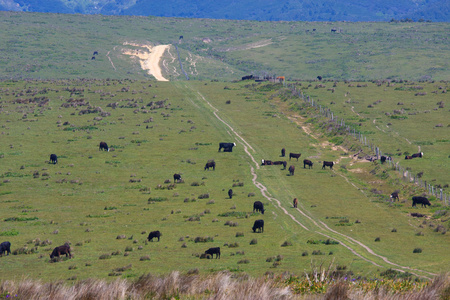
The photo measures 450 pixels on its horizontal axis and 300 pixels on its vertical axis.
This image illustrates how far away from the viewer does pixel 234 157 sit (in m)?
58.6

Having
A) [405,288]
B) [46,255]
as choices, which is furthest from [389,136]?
[405,288]

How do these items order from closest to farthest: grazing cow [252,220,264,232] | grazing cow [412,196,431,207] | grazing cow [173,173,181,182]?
grazing cow [252,220,264,232], grazing cow [412,196,431,207], grazing cow [173,173,181,182]

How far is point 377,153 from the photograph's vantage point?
56125mm

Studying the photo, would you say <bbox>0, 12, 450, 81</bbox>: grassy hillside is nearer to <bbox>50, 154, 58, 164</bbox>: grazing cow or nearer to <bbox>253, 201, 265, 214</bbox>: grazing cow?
<bbox>50, 154, 58, 164</bbox>: grazing cow

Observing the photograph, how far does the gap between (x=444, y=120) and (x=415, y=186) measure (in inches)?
1195

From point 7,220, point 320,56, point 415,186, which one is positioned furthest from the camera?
point 320,56

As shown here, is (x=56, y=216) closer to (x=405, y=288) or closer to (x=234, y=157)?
(x=234, y=157)

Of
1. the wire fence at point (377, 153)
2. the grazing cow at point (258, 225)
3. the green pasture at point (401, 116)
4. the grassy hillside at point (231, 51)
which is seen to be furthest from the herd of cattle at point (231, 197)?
the grassy hillside at point (231, 51)

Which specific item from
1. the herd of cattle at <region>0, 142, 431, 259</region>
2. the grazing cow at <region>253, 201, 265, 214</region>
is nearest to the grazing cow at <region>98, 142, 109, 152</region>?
the herd of cattle at <region>0, 142, 431, 259</region>

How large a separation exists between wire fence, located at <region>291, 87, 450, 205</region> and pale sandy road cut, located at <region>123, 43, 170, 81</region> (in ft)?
200

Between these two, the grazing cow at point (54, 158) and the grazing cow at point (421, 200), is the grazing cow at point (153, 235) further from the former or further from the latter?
the grazing cow at point (54, 158)

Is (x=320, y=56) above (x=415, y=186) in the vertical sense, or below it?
above

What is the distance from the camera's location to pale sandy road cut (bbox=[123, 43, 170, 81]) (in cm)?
14338

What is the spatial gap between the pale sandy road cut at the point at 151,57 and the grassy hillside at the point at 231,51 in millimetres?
2379
